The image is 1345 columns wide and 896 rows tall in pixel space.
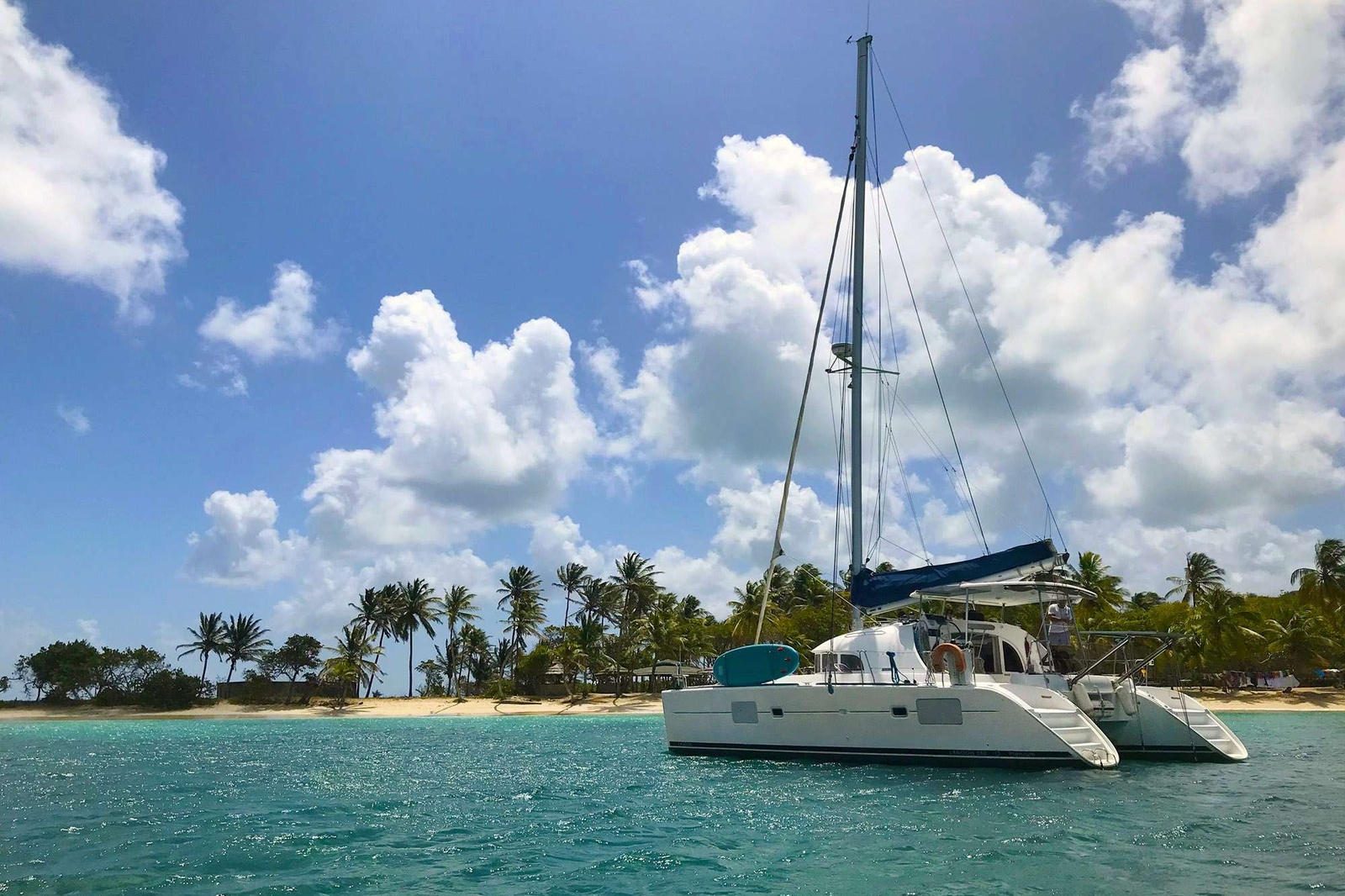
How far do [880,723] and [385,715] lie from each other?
46.2m

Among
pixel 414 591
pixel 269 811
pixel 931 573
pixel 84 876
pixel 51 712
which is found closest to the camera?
pixel 84 876

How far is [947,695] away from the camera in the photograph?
1580cm

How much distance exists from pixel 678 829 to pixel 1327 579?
183 ft

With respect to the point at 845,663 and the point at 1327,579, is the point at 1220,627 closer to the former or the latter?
the point at 1327,579

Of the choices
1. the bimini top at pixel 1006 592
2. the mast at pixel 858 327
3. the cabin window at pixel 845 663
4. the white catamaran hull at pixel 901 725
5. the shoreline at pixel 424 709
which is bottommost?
the shoreline at pixel 424 709

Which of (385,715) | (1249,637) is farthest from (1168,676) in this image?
(385,715)

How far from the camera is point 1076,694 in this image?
1717 centimetres

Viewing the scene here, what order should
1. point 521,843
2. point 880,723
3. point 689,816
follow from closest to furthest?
point 521,843 < point 689,816 < point 880,723

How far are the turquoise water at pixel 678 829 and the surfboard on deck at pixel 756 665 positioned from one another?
6.40ft

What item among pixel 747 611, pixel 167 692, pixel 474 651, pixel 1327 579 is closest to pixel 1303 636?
pixel 1327 579

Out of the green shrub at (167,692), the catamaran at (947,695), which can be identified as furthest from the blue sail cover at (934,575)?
the green shrub at (167,692)

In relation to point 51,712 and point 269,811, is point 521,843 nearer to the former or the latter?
point 269,811

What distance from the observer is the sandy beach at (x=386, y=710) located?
54656 mm

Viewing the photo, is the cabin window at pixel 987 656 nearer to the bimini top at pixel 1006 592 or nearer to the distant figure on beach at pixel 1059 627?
the bimini top at pixel 1006 592
